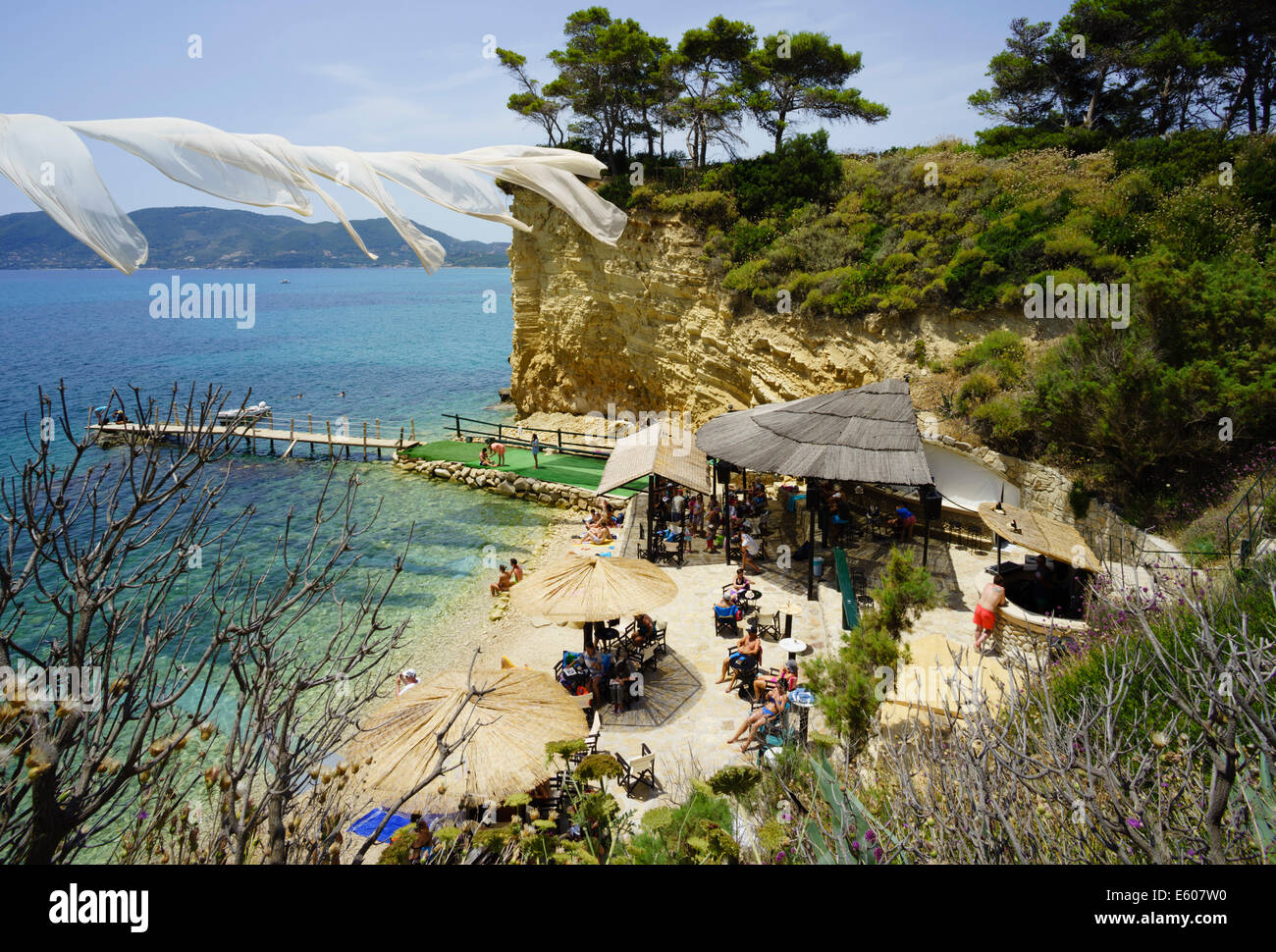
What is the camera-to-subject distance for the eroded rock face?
19.9 m

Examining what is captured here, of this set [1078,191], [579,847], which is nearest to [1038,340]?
[1078,191]

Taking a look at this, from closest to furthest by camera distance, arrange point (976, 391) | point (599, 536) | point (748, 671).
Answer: point (748, 671) < point (976, 391) < point (599, 536)

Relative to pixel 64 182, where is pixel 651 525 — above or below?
below

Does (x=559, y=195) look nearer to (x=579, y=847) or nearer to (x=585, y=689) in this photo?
(x=579, y=847)

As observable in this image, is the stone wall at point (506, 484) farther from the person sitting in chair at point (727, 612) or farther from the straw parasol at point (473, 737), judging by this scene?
the straw parasol at point (473, 737)

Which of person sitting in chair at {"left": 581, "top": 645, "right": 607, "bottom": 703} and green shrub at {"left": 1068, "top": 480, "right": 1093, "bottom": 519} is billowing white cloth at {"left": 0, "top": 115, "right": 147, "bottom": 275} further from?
green shrub at {"left": 1068, "top": 480, "right": 1093, "bottom": 519}

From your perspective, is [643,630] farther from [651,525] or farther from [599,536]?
[599,536]

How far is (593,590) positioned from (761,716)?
Answer: 3.10m

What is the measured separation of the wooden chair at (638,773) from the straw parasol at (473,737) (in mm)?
1328

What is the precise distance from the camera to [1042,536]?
988cm

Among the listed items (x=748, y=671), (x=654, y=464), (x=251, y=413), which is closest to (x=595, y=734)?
(x=748, y=671)

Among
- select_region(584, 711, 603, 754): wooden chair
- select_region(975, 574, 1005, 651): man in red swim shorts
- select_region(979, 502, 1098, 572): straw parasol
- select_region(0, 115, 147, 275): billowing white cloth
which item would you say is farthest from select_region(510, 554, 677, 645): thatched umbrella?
select_region(0, 115, 147, 275): billowing white cloth

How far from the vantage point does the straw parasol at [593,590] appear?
970cm

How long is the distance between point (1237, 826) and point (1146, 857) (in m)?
0.56
